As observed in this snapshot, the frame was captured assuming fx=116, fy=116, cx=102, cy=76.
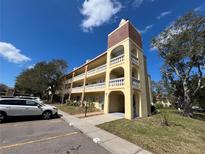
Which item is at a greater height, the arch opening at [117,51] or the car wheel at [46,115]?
the arch opening at [117,51]

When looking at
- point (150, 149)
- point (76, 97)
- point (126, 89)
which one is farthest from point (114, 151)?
point (76, 97)

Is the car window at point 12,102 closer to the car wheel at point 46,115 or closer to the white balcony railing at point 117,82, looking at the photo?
the car wheel at point 46,115

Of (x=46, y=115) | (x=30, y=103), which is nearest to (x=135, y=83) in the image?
(x=46, y=115)

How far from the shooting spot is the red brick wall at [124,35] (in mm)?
14771

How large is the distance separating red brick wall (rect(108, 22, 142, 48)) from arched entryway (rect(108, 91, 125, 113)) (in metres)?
7.29

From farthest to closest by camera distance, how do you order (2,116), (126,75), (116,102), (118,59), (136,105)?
1. (116,102)
2. (136,105)
3. (118,59)
4. (126,75)
5. (2,116)

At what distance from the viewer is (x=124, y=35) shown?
14992mm

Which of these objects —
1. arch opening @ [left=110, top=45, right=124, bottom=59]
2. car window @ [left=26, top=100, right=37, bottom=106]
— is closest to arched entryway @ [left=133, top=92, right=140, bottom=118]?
arch opening @ [left=110, top=45, right=124, bottom=59]

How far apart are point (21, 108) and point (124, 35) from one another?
538 inches

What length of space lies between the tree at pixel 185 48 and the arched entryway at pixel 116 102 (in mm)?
10637

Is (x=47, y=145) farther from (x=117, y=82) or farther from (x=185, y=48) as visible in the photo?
(x=185, y=48)

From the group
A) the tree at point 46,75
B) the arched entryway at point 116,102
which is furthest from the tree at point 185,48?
the tree at point 46,75

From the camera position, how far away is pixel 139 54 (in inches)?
656

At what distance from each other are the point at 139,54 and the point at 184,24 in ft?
27.6
